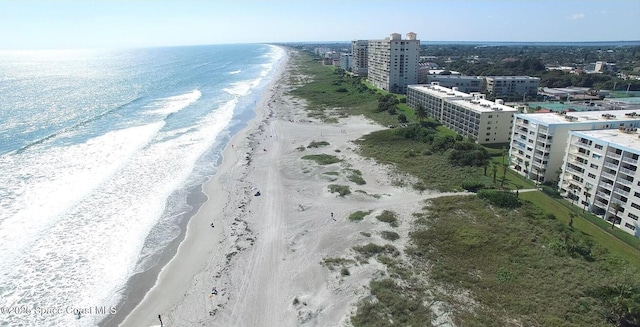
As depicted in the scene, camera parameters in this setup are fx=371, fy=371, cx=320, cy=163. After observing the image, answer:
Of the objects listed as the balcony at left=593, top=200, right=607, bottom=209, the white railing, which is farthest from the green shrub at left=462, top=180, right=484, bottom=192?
the white railing

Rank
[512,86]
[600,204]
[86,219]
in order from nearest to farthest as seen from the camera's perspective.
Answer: [600,204], [86,219], [512,86]

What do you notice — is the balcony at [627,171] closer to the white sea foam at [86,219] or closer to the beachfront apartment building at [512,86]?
the white sea foam at [86,219]

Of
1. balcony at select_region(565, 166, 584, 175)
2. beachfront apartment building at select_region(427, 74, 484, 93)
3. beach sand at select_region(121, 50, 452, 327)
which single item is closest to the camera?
beach sand at select_region(121, 50, 452, 327)

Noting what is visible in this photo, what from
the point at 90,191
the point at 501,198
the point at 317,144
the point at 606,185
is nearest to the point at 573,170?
the point at 606,185

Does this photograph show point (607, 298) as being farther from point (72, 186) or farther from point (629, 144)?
point (72, 186)

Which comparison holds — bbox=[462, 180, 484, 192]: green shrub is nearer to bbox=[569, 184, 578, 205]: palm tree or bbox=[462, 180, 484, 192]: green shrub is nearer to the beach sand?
the beach sand

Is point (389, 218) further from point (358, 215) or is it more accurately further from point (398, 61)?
point (398, 61)
